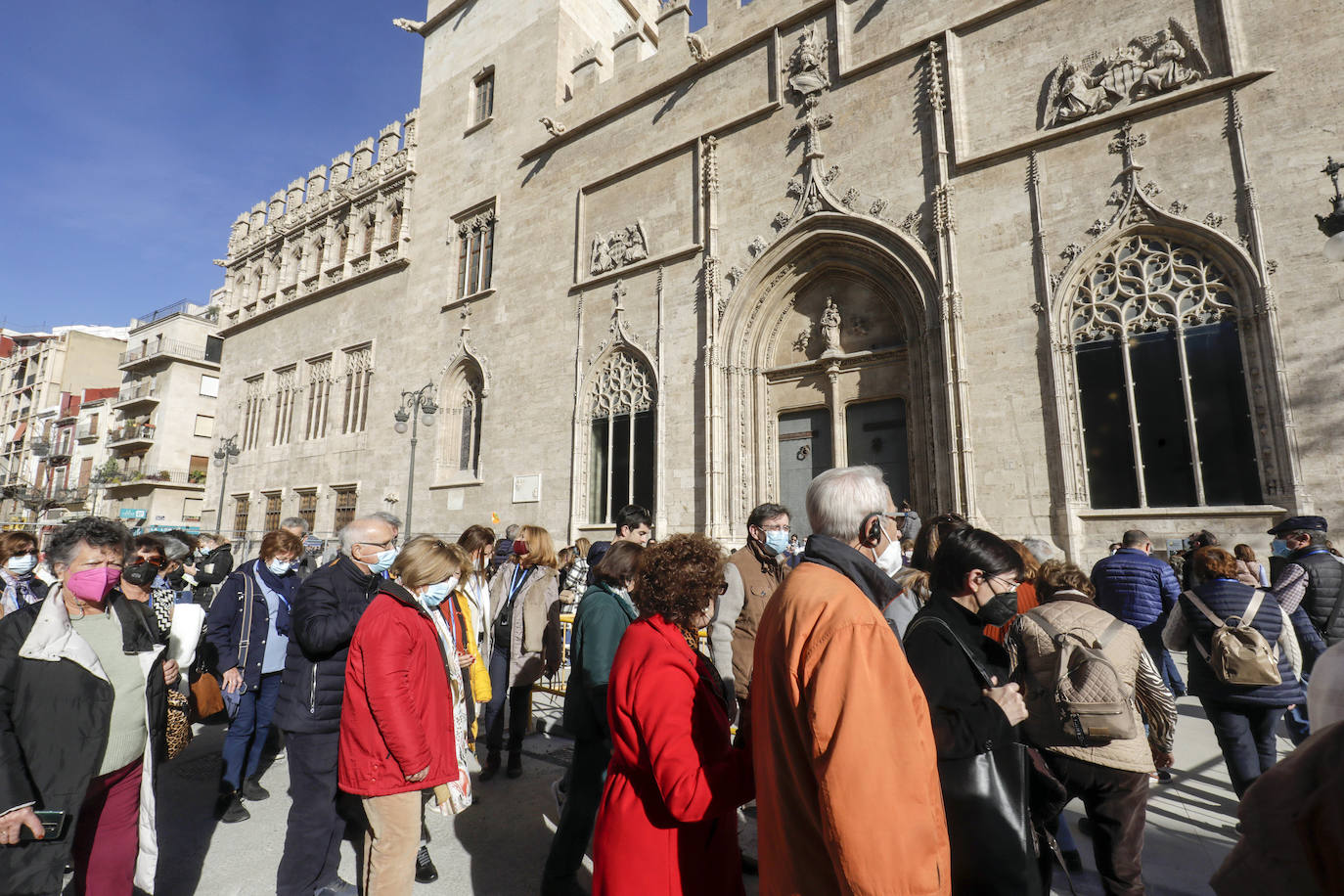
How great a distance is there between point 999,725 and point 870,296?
11.5 metres

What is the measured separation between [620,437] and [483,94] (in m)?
12.8

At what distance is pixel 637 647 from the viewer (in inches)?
82.0

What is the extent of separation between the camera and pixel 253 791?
177 inches

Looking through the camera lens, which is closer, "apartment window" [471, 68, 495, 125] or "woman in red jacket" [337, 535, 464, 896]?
"woman in red jacket" [337, 535, 464, 896]

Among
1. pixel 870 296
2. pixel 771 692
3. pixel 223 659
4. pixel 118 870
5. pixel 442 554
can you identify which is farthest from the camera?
pixel 870 296

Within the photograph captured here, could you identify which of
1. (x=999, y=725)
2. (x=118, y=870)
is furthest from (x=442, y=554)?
(x=999, y=725)

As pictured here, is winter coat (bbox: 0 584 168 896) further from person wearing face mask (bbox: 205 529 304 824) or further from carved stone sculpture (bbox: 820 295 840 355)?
carved stone sculpture (bbox: 820 295 840 355)

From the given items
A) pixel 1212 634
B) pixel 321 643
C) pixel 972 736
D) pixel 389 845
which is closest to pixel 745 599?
pixel 972 736

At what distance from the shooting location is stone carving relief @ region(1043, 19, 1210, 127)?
930cm

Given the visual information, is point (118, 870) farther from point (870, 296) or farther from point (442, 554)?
point (870, 296)

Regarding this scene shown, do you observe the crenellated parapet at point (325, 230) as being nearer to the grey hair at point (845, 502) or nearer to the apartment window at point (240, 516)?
the apartment window at point (240, 516)

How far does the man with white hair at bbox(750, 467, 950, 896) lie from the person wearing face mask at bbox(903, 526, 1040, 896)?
35 cm

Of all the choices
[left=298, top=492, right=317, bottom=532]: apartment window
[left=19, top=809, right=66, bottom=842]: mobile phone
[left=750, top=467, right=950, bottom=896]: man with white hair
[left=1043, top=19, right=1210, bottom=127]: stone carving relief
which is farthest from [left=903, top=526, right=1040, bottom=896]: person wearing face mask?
[left=298, top=492, right=317, bottom=532]: apartment window

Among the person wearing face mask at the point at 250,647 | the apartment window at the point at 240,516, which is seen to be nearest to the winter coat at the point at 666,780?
the person wearing face mask at the point at 250,647
